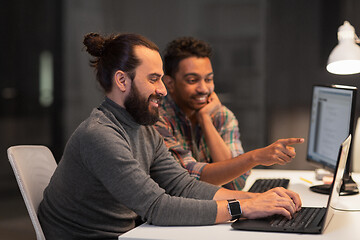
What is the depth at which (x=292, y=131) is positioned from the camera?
13.5ft

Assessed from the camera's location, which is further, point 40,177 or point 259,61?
point 259,61

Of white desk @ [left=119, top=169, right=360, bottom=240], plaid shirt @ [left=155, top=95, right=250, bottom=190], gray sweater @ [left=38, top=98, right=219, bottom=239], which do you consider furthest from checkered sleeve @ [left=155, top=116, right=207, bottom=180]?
white desk @ [left=119, top=169, right=360, bottom=240]

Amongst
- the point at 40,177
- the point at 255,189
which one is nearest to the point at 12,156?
the point at 40,177

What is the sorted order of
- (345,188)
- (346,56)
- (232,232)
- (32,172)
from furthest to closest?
(346,56) < (345,188) < (32,172) < (232,232)

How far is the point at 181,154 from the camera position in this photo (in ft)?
7.75

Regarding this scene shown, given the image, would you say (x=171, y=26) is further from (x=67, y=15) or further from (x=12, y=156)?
(x=12, y=156)

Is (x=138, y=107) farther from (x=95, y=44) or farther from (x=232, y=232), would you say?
(x=232, y=232)

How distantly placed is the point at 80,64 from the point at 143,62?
294 cm

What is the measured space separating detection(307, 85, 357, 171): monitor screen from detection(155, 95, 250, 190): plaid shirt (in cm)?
36

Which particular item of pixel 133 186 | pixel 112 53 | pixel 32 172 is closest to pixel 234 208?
pixel 133 186

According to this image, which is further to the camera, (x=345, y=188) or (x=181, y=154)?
(x=181, y=154)

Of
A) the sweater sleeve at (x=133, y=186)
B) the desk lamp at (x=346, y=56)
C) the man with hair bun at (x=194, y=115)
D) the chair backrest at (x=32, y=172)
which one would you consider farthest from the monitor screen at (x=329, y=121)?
the chair backrest at (x=32, y=172)

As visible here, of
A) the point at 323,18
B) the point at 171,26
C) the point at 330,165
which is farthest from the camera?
the point at 171,26

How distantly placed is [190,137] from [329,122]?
0.71 meters
